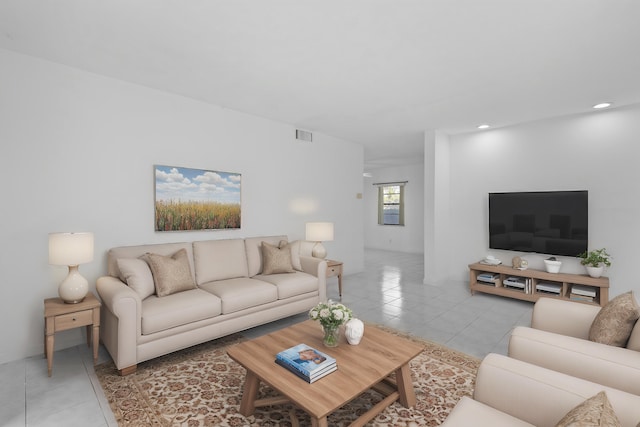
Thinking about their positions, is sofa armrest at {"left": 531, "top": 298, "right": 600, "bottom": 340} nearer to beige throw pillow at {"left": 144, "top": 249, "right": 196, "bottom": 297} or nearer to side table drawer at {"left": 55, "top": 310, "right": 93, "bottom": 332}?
beige throw pillow at {"left": 144, "top": 249, "right": 196, "bottom": 297}

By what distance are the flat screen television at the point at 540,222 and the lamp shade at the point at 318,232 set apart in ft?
9.18

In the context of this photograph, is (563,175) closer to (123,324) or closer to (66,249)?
(123,324)

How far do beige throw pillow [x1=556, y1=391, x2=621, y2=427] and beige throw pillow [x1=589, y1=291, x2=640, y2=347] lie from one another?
1142 mm

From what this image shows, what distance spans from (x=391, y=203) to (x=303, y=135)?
5471 mm

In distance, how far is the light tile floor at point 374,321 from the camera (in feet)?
7.04

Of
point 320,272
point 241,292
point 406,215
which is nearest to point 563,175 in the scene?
point 320,272

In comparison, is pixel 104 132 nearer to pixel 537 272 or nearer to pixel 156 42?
pixel 156 42

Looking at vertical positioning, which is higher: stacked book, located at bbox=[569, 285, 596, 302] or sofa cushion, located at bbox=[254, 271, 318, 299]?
sofa cushion, located at bbox=[254, 271, 318, 299]

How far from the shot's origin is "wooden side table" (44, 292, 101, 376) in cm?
251

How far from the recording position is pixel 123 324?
253cm

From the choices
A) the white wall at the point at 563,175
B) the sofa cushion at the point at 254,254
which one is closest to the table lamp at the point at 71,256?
the sofa cushion at the point at 254,254

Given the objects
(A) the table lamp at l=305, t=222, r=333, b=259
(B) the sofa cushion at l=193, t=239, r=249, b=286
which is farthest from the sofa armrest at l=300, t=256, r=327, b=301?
(B) the sofa cushion at l=193, t=239, r=249, b=286

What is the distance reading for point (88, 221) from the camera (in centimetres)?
320

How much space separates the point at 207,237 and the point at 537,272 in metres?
4.70
